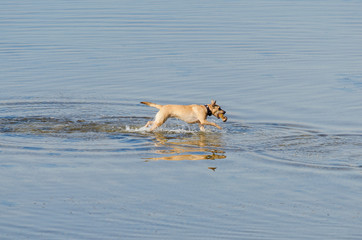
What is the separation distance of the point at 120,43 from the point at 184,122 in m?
9.14

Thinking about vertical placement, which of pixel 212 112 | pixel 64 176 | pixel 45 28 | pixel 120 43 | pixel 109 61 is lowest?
pixel 64 176

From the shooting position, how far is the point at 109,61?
66.3 ft

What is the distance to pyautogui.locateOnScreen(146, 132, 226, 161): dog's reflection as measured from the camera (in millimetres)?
11898

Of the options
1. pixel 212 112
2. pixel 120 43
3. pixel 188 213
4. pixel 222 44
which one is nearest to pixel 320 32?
pixel 222 44

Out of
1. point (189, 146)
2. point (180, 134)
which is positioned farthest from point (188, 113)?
point (189, 146)

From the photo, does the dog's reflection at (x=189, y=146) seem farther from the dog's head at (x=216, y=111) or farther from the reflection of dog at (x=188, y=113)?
the dog's head at (x=216, y=111)

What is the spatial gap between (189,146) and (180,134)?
109 cm

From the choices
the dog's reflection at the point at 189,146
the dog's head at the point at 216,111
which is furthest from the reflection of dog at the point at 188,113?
the dog's reflection at the point at 189,146

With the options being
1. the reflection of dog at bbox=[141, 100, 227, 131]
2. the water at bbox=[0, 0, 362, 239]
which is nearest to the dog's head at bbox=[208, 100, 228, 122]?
the reflection of dog at bbox=[141, 100, 227, 131]

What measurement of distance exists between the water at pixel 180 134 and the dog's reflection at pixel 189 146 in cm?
4

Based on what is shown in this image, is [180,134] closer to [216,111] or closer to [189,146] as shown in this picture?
[216,111]

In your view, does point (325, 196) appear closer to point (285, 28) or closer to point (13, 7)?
point (285, 28)

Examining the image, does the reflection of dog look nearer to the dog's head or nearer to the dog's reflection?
the dog's head

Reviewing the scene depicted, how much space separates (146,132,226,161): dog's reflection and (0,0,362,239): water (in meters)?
0.04
